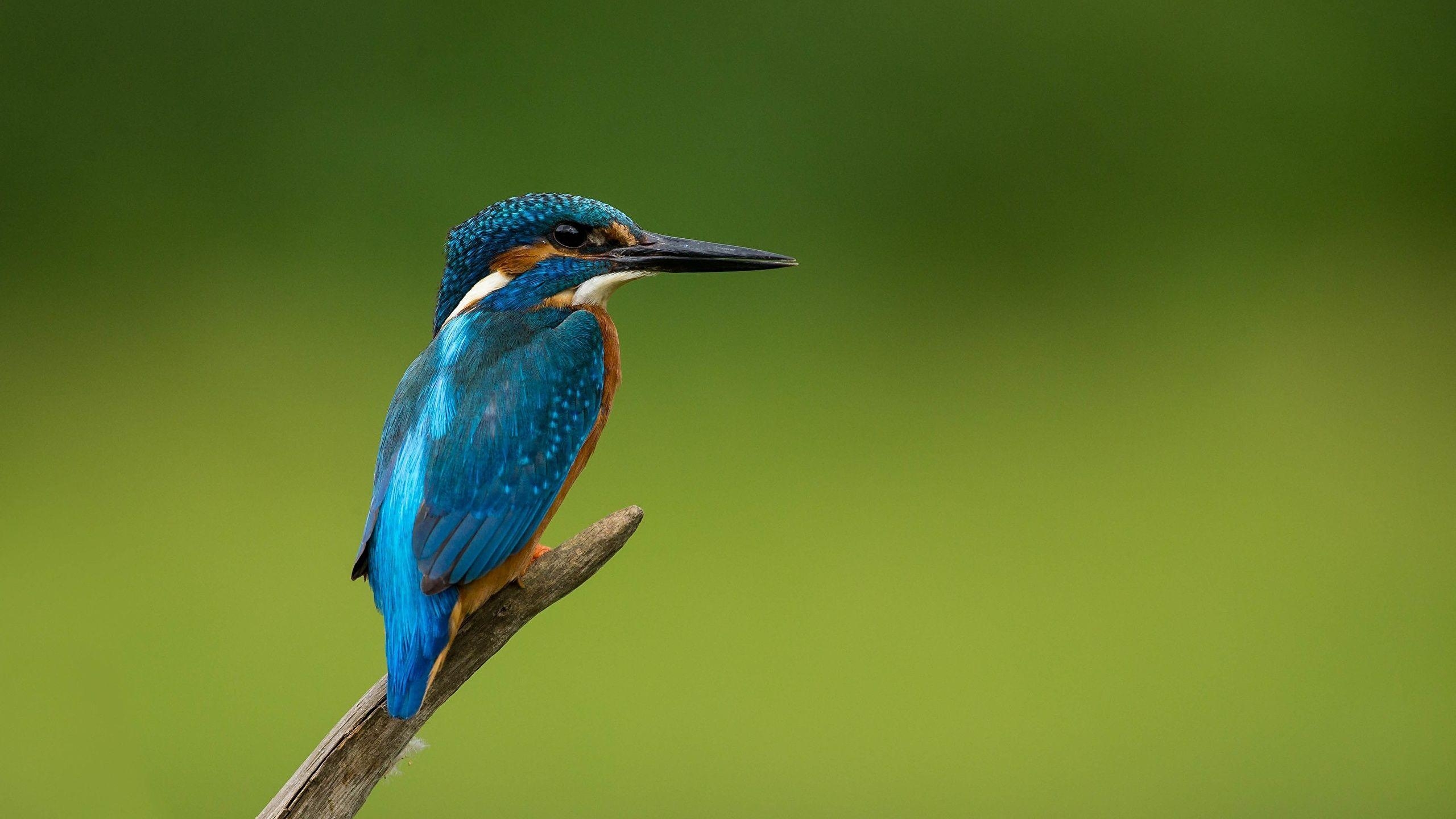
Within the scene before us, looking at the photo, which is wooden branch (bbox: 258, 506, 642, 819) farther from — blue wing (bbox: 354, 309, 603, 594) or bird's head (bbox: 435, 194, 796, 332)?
bird's head (bbox: 435, 194, 796, 332)

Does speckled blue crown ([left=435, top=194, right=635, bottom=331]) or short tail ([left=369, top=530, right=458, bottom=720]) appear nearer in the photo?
short tail ([left=369, top=530, right=458, bottom=720])

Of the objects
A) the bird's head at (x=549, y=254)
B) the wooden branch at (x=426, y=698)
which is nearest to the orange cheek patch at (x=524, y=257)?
the bird's head at (x=549, y=254)

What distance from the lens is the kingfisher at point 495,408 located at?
1.16 meters

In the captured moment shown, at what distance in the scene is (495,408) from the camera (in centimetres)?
124

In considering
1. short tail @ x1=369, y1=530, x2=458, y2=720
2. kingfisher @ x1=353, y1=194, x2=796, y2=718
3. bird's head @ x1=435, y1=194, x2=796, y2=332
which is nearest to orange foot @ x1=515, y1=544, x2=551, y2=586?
kingfisher @ x1=353, y1=194, x2=796, y2=718

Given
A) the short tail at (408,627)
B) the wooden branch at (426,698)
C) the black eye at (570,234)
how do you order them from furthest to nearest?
the black eye at (570,234) → the wooden branch at (426,698) → the short tail at (408,627)

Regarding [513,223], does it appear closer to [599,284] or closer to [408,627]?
[599,284]

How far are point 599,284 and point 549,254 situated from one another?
6 cm

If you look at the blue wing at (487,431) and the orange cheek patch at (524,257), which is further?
the orange cheek patch at (524,257)

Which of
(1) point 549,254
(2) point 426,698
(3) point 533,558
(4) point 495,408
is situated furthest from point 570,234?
(2) point 426,698

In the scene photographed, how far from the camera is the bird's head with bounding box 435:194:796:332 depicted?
1.31 metres

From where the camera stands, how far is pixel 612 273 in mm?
1338

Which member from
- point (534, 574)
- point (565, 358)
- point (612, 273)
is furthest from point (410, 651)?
point (612, 273)

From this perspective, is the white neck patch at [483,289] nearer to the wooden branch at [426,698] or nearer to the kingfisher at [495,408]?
the kingfisher at [495,408]
